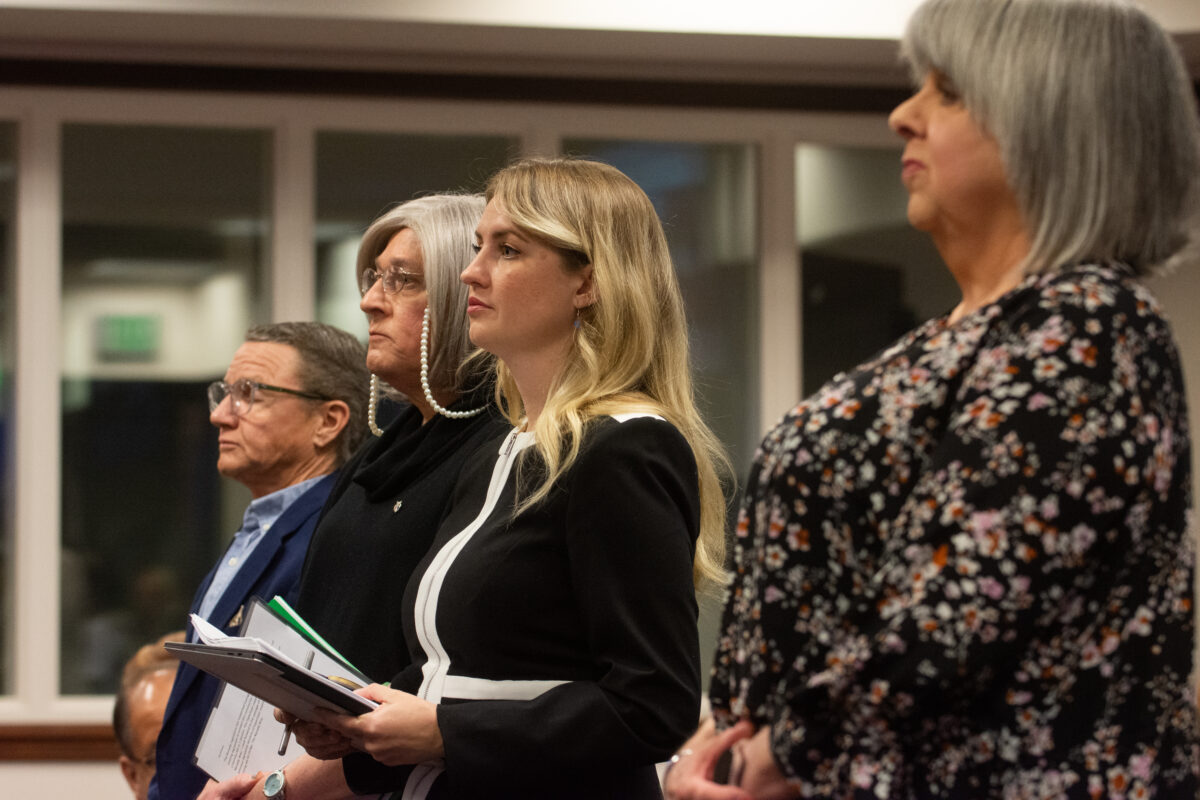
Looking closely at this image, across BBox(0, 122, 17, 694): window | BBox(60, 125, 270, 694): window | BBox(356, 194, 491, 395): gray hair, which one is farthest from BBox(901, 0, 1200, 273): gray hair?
BBox(0, 122, 17, 694): window

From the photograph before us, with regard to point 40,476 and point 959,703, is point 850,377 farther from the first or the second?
point 40,476

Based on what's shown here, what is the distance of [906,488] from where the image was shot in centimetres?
101

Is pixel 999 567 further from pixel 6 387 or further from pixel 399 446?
pixel 6 387

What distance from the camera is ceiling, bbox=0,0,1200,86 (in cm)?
372

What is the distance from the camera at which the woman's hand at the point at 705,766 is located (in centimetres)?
105

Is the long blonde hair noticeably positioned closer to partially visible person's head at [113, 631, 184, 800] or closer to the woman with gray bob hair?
the woman with gray bob hair

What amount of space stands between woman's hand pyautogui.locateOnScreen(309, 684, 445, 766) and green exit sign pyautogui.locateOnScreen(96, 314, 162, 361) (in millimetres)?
2960

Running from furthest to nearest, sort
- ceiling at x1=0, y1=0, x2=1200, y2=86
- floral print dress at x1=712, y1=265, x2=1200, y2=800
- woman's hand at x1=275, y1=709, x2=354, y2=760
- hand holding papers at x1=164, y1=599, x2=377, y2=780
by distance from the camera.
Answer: ceiling at x1=0, y1=0, x2=1200, y2=86 → woman's hand at x1=275, y1=709, x2=354, y2=760 → hand holding papers at x1=164, y1=599, x2=377, y2=780 → floral print dress at x1=712, y1=265, x2=1200, y2=800

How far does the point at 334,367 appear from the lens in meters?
2.64

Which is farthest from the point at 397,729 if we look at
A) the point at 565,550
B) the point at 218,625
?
the point at 218,625

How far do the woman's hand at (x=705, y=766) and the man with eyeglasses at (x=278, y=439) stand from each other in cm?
126

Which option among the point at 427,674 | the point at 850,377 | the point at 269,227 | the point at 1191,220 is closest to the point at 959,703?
the point at 850,377

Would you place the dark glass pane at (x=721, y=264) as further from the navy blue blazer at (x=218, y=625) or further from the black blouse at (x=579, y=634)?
the black blouse at (x=579, y=634)

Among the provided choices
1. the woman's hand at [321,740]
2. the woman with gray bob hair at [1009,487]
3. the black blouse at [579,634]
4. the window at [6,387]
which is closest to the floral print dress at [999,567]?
the woman with gray bob hair at [1009,487]
